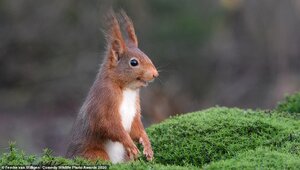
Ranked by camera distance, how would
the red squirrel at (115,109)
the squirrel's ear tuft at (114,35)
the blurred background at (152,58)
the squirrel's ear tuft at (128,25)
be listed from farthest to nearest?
1. the blurred background at (152,58)
2. the squirrel's ear tuft at (128,25)
3. the squirrel's ear tuft at (114,35)
4. the red squirrel at (115,109)

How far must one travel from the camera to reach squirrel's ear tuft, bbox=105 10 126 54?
6246 millimetres

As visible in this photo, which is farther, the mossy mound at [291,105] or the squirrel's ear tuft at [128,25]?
the mossy mound at [291,105]

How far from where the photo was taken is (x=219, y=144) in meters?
6.29

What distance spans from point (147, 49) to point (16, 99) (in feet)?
10.2

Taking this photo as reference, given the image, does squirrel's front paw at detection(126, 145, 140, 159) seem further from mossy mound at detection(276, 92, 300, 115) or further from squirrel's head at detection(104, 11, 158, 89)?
mossy mound at detection(276, 92, 300, 115)

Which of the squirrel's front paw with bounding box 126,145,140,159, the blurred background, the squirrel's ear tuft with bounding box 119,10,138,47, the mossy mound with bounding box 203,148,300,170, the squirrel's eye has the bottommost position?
the mossy mound with bounding box 203,148,300,170

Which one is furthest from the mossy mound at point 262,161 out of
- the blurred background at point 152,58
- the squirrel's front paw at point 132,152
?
the blurred background at point 152,58

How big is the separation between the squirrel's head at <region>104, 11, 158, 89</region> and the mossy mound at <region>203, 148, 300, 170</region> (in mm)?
1105

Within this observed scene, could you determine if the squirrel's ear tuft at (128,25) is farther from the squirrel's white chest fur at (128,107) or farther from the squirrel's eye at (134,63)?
the squirrel's white chest fur at (128,107)

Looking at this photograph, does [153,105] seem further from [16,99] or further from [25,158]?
[25,158]

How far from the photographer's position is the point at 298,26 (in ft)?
57.2

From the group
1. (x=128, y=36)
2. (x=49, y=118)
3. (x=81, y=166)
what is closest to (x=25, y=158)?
(x=81, y=166)

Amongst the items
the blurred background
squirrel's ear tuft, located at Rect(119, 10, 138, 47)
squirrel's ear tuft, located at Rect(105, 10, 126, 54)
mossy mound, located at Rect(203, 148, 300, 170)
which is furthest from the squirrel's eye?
the blurred background

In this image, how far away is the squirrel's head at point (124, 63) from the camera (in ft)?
20.2
